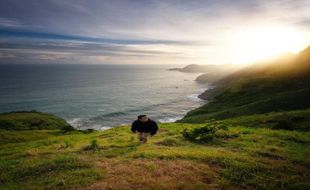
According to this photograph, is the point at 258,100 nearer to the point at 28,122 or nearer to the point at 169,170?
the point at 28,122

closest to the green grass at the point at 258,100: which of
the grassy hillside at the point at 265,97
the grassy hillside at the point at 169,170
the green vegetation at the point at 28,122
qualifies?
the grassy hillside at the point at 265,97

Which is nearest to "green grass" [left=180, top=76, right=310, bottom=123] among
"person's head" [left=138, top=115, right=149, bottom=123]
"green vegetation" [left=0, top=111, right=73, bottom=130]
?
"person's head" [left=138, top=115, right=149, bottom=123]

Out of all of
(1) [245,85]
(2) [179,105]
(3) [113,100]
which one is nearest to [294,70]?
(1) [245,85]

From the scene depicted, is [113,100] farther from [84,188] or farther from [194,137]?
[84,188]

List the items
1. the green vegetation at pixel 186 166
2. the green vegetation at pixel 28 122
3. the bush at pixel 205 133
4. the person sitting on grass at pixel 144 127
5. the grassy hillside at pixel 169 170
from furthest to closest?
the green vegetation at pixel 28 122, the bush at pixel 205 133, the person sitting on grass at pixel 144 127, the green vegetation at pixel 186 166, the grassy hillside at pixel 169 170

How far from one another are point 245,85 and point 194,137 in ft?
389

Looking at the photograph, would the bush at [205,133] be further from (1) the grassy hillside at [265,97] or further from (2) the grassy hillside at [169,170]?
(1) the grassy hillside at [265,97]

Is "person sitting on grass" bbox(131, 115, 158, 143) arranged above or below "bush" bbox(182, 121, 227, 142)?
above

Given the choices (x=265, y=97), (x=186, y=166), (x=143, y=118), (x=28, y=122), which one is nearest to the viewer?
(x=186, y=166)

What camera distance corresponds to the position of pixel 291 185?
502 inches

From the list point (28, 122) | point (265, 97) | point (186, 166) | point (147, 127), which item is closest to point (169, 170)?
point (186, 166)

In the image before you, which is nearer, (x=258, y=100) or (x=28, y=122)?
(x=28, y=122)

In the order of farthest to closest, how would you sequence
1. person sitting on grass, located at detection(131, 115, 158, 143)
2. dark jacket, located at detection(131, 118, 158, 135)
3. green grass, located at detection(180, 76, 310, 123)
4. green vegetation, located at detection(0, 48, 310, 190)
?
green grass, located at detection(180, 76, 310, 123), dark jacket, located at detection(131, 118, 158, 135), person sitting on grass, located at detection(131, 115, 158, 143), green vegetation, located at detection(0, 48, 310, 190)

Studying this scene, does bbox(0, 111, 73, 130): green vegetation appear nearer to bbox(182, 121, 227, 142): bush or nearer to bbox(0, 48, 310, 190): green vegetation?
bbox(182, 121, 227, 142): bush
